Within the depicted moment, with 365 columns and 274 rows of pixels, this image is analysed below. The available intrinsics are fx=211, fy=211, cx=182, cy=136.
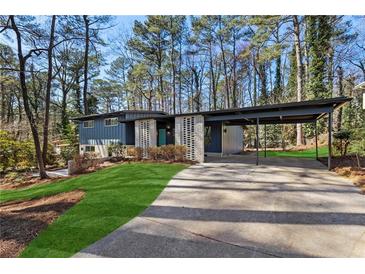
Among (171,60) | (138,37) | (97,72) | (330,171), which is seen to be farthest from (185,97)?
(330,171)

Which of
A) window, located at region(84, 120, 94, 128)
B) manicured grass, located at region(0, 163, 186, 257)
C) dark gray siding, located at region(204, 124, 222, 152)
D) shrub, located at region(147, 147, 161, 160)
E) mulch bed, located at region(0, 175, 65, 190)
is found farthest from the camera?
window, located at region(84, 120, 94, 128)

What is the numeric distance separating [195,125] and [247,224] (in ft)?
23.0

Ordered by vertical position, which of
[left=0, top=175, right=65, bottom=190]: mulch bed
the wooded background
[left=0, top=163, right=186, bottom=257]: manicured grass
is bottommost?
[left=0, top=175, right=65, bottom=190]: mulch bed

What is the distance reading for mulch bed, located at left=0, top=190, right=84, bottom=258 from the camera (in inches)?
125

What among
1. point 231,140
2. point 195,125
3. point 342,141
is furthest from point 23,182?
point 342,141

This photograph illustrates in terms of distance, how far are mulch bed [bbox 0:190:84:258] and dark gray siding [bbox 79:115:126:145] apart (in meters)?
9.30

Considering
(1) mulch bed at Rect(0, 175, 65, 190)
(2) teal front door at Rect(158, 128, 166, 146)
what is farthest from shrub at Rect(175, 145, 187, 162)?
(1) mulch bed at Rect(0, 175, 65, 190)

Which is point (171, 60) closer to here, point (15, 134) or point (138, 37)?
point (138, 37)

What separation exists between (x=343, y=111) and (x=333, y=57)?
4.44m

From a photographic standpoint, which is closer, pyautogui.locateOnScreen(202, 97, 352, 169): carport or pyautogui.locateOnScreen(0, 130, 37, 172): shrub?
pyautogui.locateOnScreen(202, 97, 352, 169): carport

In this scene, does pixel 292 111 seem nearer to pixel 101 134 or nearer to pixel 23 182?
pixel 23 182

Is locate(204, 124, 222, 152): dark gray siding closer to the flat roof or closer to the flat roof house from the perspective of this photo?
the flat roof

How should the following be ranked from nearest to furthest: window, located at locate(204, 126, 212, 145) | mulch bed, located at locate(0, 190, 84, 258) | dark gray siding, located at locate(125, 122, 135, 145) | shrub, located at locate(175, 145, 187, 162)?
mulch bed, located at locate(0, 190, 84, 258) < shrub, located at locate(175, 145, 187, 162) < window, located at locate(204, 126, 212, 145) < dark gray siding, located at locate(125, 122, 135, 145)

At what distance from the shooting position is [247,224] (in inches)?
135
